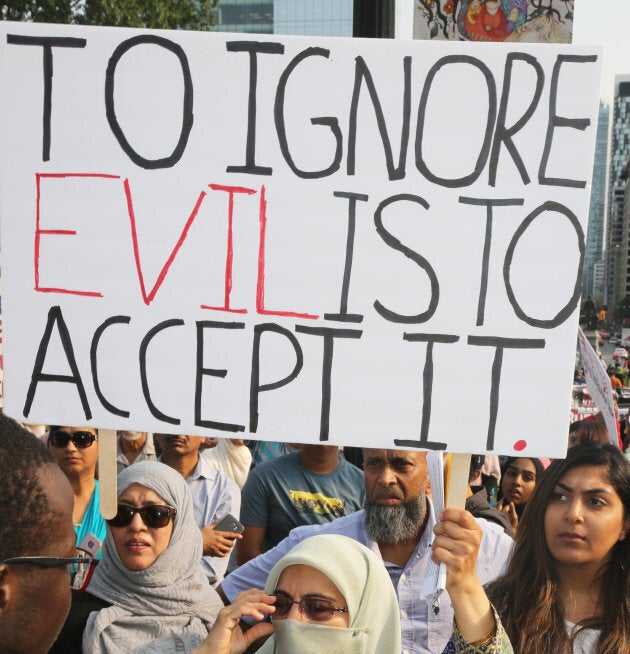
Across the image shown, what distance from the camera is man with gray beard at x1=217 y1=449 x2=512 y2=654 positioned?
2842 mm

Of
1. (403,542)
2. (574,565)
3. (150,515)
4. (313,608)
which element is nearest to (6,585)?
(313,608)

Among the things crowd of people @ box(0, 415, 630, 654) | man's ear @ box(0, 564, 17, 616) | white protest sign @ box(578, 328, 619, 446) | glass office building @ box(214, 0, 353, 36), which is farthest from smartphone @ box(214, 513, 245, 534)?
glass office building @ box(214, 0, 353, 36)

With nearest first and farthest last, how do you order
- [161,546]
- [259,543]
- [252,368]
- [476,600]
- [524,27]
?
[476,600]
[252,368]
[161,546]
[259,543]
[524,27]

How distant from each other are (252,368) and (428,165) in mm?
674

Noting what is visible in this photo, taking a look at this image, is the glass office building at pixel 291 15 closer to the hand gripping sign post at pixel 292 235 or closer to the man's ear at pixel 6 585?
the hand gripping sign post at pixel 292 235

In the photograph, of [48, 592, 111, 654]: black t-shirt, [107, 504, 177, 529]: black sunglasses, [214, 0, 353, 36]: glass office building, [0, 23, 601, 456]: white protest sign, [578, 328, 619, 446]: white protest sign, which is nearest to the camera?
[0, 23, 601, 456]: white protest sign

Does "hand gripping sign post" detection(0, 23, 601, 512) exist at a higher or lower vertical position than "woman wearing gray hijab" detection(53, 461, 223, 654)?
higher

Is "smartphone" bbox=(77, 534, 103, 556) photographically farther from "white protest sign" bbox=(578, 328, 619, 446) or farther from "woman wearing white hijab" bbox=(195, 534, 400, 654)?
"white protest sign" bbox=(578, 328, 619, 446)

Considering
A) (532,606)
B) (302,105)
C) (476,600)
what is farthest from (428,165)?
(532,606)

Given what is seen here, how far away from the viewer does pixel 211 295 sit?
7.38 feet

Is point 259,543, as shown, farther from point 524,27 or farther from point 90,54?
point 524,27

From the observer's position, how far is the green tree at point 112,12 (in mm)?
20453

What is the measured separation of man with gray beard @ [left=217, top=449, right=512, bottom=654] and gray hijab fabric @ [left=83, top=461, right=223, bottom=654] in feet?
0.65

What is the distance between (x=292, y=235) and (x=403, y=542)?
4.49 ft
